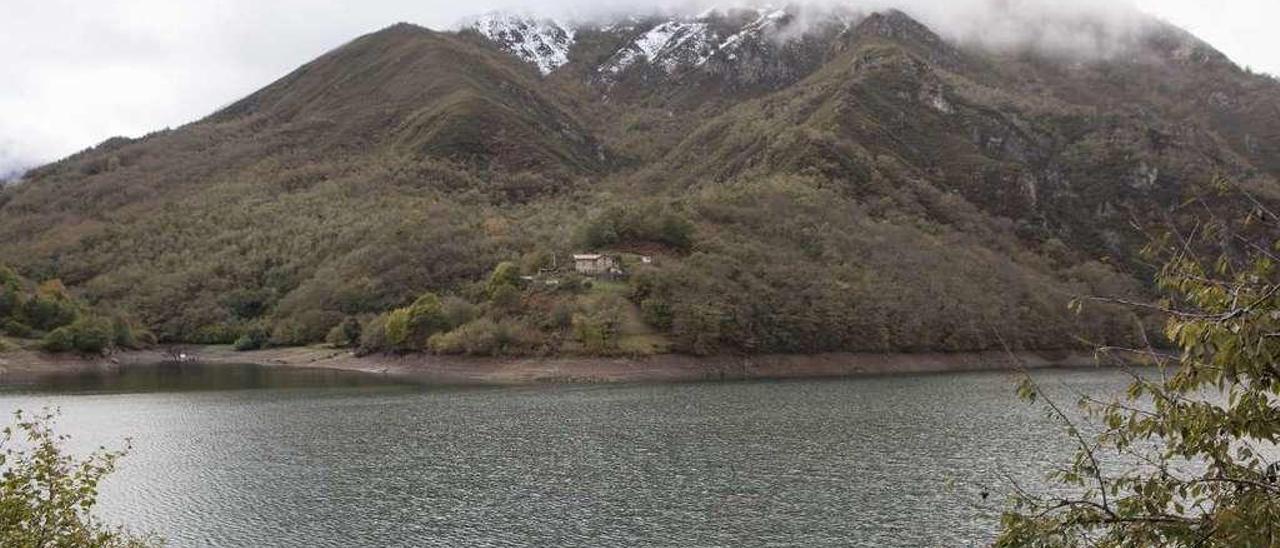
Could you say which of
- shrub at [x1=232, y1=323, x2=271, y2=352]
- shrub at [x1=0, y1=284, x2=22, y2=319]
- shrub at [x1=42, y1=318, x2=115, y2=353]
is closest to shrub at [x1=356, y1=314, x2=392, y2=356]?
shrub at [x1=232, y1=323, x2=271, y2=352]

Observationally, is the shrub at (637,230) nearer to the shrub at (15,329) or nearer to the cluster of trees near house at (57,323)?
the cluster of trees near house at (57,323)

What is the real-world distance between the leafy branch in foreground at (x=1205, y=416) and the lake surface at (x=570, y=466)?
25.9 feet

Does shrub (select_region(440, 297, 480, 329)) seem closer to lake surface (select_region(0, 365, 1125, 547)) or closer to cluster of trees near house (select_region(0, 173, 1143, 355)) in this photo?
cluster of trees near house (select_region(0, 173, 1143, 355))

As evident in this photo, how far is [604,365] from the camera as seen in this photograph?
124562 mm

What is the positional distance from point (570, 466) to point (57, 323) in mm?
152722

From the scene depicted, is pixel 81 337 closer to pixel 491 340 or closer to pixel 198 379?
pixel 198 379

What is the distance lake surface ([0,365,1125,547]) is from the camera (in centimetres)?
3925

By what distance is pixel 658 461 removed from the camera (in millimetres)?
55500

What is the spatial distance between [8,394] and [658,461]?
294 feet

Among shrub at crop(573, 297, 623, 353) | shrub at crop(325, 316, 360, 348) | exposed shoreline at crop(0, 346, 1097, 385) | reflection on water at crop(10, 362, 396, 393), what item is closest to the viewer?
reflection on water at crop(10, 362, 396, 393)

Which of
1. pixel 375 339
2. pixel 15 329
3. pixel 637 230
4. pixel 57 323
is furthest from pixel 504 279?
pixel 15 329

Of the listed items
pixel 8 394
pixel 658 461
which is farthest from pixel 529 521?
pixel 8 394

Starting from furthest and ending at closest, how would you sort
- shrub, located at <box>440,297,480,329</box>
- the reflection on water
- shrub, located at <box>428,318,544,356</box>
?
shrub, located at <box>440,297,480,329</box> < shrub, located at <box>428,318,544,356</box> < the reflection on water

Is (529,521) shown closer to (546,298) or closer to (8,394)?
(8,394)
